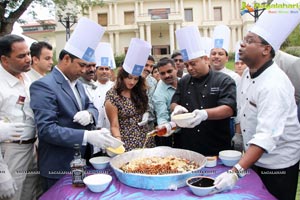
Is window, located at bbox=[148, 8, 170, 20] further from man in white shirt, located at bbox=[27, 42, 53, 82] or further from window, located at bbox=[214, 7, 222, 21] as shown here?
man in white shirt, located at bbox=[27, 42, 53, 82]

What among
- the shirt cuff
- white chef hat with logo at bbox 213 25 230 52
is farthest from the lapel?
white chef hat with logo at bbox 213 25 230 52

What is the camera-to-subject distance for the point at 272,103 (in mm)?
1696

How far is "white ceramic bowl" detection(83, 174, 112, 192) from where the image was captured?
1.57m

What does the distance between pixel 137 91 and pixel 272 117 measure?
1.26 metres

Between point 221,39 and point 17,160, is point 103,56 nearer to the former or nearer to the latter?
point 221,39

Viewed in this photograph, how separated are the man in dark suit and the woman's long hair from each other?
383 mm

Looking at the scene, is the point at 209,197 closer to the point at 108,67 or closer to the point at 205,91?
the point at 205,91

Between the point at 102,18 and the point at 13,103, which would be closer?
the point at 13,103

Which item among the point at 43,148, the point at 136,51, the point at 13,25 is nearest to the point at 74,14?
the point at 13,25

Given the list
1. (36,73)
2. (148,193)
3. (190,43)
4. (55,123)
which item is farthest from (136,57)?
(148,193)

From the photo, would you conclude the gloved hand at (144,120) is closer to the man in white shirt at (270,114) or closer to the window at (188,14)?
the man in white shirt at (270,114)

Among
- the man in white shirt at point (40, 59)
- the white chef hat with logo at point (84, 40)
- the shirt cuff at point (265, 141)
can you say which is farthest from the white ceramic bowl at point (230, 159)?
the man in white shirt at point (40, 59)

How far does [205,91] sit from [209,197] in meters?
1.12

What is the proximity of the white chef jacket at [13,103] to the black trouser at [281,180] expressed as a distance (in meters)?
1.74
